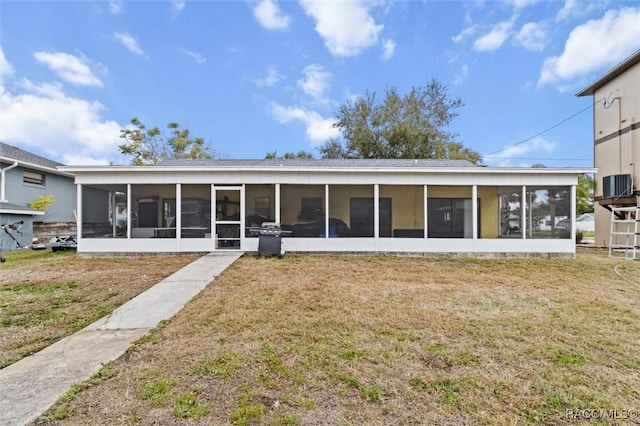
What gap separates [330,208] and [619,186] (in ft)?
35.3

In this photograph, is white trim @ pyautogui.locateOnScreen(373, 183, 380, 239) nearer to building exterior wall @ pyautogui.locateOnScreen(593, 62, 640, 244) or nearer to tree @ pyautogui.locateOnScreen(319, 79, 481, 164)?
building exterior wall @ pyautogui.locateOnScreen(593, 62, 640, 244)

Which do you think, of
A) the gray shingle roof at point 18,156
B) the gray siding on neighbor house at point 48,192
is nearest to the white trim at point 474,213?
the gray siding on neighbor house at point 48,192

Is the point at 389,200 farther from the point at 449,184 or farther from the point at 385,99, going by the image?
the point at 385,99

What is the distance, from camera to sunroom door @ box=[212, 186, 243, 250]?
31.2 ft

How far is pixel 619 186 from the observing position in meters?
11.3

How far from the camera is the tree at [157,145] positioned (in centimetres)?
2286

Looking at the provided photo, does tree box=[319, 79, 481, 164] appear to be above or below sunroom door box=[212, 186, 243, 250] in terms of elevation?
above

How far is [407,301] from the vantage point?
4762 mm

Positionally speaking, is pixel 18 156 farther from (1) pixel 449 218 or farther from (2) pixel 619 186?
(2) pixel 619 186

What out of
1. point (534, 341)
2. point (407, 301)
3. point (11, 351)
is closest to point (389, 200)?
point (407, 301)

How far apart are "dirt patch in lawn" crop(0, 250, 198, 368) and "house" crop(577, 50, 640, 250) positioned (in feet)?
45.5

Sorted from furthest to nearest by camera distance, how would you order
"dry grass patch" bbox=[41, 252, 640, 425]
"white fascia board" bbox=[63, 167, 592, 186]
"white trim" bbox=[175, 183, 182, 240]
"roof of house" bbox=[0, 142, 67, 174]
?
1. "roof of house" bbox=[0, 142, 67, 174]
2. "white trim" bbox=[175, 183, 182, 240]
3. "white fascia board" bbox=[63, 167, 592, 186]
4. "dry grass patch" bbox=[41, 252, 640, 425]

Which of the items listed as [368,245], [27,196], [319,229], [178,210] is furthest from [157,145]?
[368,245]

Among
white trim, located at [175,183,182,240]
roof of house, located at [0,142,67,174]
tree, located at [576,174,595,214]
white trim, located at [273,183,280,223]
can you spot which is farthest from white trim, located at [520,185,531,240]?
tree, located at [576,174,595,214]
